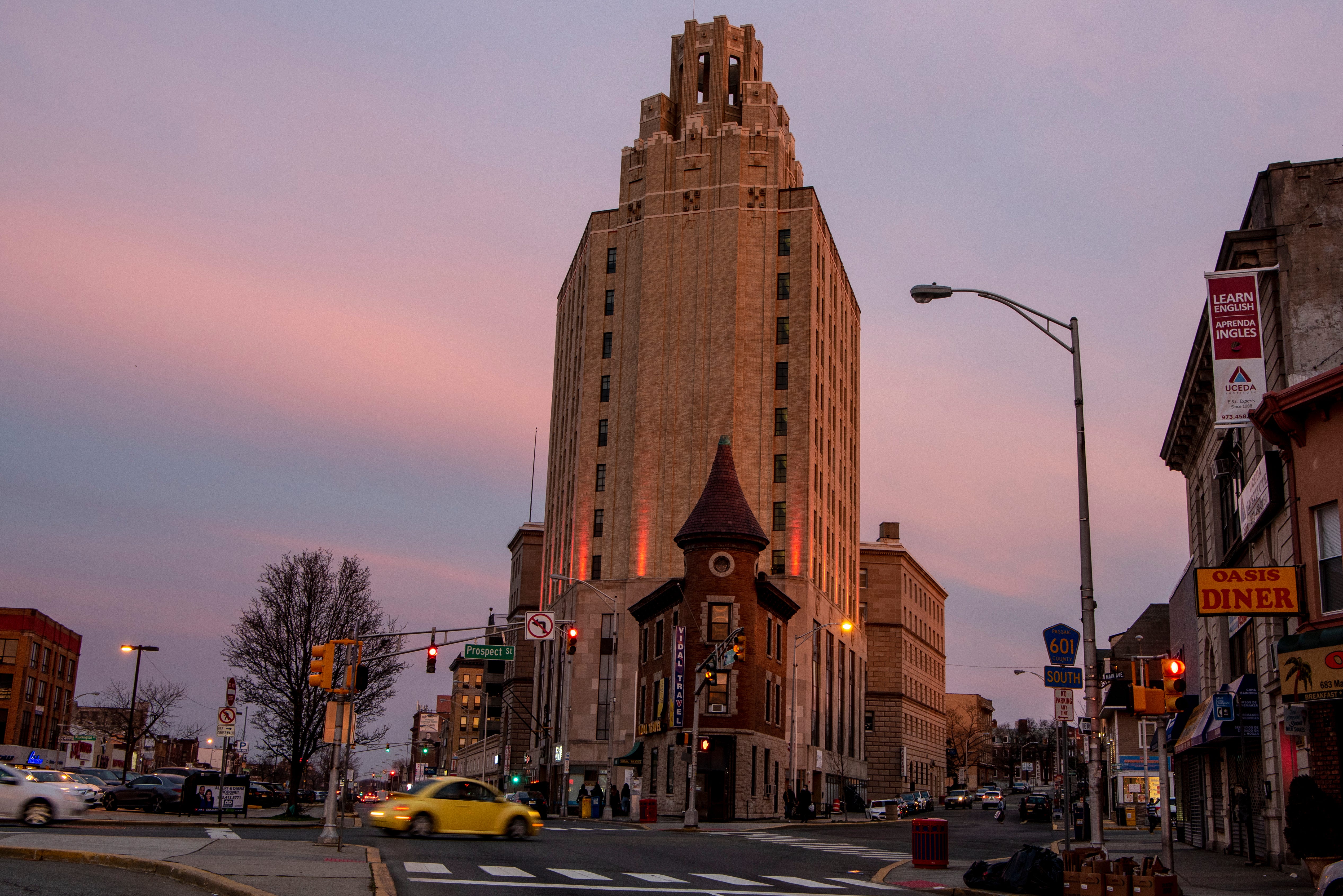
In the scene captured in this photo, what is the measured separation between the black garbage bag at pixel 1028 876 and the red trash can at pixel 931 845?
515 cm

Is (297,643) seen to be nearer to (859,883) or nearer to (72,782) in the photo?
(72,782)

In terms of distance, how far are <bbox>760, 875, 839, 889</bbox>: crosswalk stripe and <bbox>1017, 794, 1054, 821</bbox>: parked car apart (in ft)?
156

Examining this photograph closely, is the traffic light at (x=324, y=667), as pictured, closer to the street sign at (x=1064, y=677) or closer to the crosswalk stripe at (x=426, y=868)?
the crosswalk stripe at (x=426, y=868)

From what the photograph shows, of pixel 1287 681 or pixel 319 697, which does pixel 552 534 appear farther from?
pixel 1287 681

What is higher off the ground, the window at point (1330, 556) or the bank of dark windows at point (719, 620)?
the bank of dark windows at point (719, 620)

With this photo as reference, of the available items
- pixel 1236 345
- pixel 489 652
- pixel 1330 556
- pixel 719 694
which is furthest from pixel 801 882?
pixel 719 694

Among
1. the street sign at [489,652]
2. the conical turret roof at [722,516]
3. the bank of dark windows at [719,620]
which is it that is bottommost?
the street sign at [489,652]

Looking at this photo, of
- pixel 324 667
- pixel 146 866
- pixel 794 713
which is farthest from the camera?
pixel 794 713

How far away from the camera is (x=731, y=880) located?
20156 millimetres

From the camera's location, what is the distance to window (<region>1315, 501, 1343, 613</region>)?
67.9 ft

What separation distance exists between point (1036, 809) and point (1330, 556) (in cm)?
5004

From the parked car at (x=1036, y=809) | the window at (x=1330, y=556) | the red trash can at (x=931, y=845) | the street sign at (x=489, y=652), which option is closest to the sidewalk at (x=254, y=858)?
the red trash can at (x=931, y=845)

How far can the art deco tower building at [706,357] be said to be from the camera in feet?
256

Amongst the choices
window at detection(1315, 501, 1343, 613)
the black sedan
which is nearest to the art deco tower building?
the black sedan
